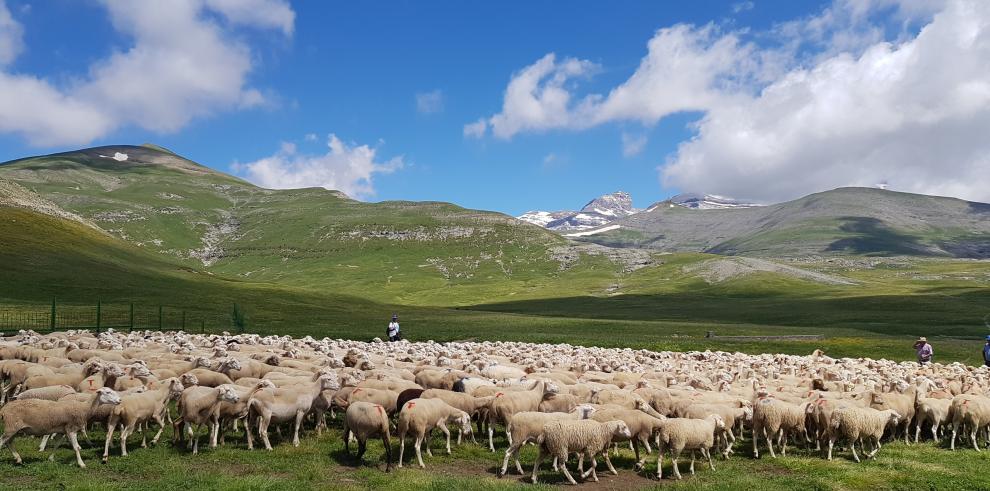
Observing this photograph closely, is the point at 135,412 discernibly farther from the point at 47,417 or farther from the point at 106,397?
the point at 47,417

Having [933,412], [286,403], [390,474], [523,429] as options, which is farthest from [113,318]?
[933,412]

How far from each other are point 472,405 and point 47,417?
1123cm

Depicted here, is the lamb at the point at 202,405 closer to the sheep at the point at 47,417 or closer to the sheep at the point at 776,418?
the sheep at the point at 47,417

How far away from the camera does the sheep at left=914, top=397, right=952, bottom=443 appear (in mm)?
20578

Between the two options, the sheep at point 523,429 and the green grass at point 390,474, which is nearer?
the green grass at point 390,474

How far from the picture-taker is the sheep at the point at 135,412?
16109 mm

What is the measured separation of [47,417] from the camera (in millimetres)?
15109

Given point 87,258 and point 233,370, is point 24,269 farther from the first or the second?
point 233,370

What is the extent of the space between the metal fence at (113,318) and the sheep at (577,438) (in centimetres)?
4230

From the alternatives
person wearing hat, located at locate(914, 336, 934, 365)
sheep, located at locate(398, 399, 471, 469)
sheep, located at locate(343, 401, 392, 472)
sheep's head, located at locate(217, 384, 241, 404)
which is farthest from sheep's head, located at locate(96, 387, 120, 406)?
person wearing hat, located at locate(914, 336, 934, 365)

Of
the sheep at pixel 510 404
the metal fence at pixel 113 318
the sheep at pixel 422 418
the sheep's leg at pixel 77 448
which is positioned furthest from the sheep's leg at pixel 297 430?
the metal fence at pixel 113 318

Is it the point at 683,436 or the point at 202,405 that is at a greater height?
the point at 202,405

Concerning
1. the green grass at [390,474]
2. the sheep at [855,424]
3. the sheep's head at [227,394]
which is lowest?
the green grass at [390,474]

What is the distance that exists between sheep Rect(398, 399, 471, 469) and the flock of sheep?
0.14 feet
